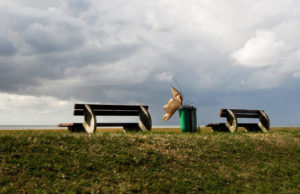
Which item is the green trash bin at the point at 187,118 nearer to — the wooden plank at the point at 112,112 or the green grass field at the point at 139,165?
the wooden plank at the point at 112,112

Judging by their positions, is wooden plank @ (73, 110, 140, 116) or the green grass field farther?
wooden plank @ (73, 110, 140, 116)

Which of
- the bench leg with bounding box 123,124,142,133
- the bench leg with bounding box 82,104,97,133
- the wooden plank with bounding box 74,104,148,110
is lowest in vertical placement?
the bench leg with bounding box 123,124,142,133

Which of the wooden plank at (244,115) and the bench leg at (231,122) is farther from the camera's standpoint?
the wooden plank at (244,115)

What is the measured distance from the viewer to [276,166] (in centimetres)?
1075

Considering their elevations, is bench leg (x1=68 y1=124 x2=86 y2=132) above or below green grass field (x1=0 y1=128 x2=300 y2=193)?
above

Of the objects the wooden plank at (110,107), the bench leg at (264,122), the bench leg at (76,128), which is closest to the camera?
the bench leg at (76,128)

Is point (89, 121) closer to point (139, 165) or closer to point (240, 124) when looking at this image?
point (139, 165)

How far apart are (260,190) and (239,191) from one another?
0.65 metres

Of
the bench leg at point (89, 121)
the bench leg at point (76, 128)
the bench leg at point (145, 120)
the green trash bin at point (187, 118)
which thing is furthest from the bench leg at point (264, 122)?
the bench leg at point (76, 128)

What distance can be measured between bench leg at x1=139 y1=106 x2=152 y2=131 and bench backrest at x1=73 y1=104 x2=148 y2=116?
267 mm

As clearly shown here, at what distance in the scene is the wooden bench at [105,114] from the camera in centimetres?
1390

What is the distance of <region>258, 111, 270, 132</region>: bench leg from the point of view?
19766 millimetres

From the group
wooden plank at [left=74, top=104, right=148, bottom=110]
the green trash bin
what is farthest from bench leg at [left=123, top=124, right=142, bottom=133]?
the green trash bin

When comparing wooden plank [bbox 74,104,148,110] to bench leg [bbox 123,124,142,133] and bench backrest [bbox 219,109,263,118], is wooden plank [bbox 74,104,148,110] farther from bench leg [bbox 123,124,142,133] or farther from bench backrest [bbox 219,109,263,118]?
bench backrest [bbox 219,109,263,118]
